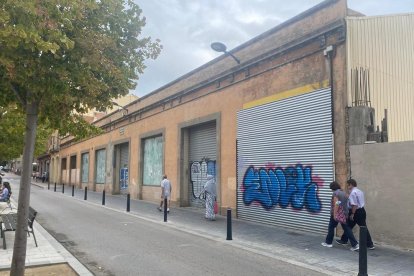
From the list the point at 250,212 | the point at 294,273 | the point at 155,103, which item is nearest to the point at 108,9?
the point at 294,273

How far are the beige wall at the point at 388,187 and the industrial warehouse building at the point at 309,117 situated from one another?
0.02 m

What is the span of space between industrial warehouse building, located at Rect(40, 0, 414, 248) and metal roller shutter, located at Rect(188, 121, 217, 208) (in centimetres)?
5

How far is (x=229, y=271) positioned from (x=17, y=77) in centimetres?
480

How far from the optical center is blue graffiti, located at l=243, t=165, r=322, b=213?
1151 cm

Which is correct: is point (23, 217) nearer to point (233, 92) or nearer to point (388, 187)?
point (388, 187)

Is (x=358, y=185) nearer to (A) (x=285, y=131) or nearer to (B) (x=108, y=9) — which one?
(A) (x=285, y=131)

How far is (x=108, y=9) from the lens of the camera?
641 cm

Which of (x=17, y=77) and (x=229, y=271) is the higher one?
(x=17, y=77)

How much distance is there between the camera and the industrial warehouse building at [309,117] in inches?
404

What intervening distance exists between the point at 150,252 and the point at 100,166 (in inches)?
994

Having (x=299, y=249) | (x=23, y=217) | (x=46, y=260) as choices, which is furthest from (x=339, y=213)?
(x=23, y=217)

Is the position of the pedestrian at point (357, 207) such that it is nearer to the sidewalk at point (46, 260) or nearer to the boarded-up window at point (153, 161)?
the sidewalk at point (46, 260)

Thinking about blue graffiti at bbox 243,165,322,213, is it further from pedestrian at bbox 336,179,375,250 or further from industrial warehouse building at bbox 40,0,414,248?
pedestrian at bbox 336,179,375,250

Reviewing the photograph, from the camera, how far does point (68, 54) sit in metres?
5.84
